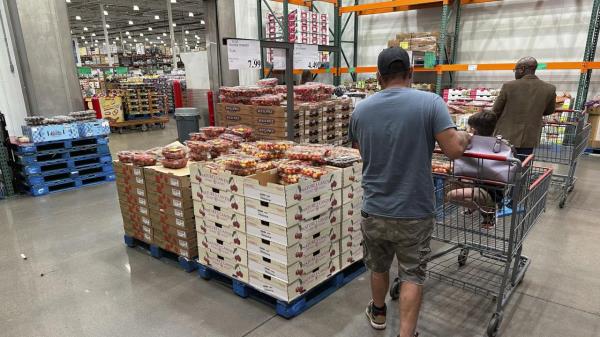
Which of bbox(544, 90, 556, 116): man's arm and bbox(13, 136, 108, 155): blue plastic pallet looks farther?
bbox(13, 136, 108, 155): blue plastic pallet

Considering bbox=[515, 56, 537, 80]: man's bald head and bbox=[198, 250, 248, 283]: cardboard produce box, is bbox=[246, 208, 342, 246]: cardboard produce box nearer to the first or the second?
bbox=[198, 250, 248, 283]: cardboard produce box

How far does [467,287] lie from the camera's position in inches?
124

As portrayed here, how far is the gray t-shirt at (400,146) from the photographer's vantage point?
7.12 ft

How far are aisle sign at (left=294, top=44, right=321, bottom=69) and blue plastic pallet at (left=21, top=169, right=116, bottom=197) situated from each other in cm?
491

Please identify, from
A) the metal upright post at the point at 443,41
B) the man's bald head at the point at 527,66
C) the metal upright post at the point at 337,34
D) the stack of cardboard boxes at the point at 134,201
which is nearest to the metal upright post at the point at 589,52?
the metal upright post at the point at 443,41

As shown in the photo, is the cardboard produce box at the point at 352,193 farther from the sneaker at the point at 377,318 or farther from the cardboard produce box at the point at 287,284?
the sneaker at the point at 377,318

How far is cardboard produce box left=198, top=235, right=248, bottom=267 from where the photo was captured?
10.8 feet

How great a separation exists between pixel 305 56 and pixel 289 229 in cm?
259

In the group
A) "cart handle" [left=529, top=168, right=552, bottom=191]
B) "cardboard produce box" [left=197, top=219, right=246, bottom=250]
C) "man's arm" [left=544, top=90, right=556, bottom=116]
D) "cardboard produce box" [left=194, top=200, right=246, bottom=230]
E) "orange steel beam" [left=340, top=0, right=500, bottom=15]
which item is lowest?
"cardboard produce box" [left=197, top=219, right=246, bottom=250]

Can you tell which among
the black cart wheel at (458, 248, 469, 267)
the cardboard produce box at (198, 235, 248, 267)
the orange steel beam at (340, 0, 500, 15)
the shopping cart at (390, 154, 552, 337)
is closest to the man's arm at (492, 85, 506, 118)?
the shopping cart at (390, 154, 552, 337)

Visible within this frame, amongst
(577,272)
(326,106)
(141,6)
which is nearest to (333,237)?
(577,272)

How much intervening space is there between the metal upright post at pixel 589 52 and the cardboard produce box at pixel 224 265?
886cm

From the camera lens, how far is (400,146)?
2.24 meters

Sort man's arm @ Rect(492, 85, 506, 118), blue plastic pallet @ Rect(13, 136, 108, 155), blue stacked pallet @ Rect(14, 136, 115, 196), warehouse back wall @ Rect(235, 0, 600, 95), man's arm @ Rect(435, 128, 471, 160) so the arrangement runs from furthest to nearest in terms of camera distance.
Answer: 1. warehouse back wall @ Rect(235, 0, 600, 95)
2. blue stacked pallet @ Rect(14, 136, 115, 196)
3. blue plastic pallet @ Rect(13, 136, 108, 155)
4. man's arm @ Rect(492, 85, 506, 118)
5. man's arm @ Rect(435, 128, 471, 160)
